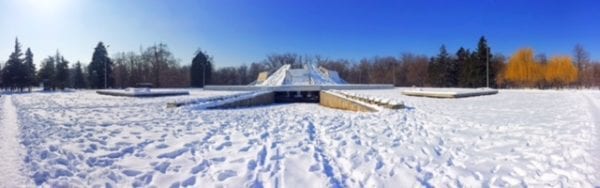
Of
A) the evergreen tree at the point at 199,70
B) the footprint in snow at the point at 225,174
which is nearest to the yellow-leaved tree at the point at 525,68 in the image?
the evergreen tree at the point at 199,70

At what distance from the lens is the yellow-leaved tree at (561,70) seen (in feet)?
129

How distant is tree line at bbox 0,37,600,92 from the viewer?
39969 mm

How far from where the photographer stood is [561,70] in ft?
129

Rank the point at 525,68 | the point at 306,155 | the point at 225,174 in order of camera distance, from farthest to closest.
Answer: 1. the point at 525,68
2. the point at 306,155
3. the point at 225,174

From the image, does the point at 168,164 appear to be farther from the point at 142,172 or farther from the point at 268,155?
the point at 268,155

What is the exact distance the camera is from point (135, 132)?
21.5 feet

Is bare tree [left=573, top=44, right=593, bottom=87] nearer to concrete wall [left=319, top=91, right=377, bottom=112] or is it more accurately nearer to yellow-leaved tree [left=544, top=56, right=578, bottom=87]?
yellow-leaved tree [left=544, top=56, right=578, bottom=87]

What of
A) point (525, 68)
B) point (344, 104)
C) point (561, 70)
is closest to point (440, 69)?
point (525, 68)

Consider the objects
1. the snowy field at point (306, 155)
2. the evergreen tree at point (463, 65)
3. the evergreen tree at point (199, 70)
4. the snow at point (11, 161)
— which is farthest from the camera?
the evergreen tree at point (199, 70)

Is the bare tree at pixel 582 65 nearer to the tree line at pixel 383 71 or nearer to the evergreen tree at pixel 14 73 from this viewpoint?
the tree line at pixel 383 71

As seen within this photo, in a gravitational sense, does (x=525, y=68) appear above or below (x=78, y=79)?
above

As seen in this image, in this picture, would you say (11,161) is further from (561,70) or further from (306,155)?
(561,70)

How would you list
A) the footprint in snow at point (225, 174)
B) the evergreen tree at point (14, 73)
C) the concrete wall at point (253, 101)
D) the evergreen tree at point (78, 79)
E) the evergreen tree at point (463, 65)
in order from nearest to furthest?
the footprint in snow at point (225, 174) < the concrete wall at point (253, 101) < the evergreen tree at point (14, 73) < the evergreen tree at point (463, 65) < the evergreen tree at point (78, 79)

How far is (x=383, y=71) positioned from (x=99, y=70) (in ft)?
159
